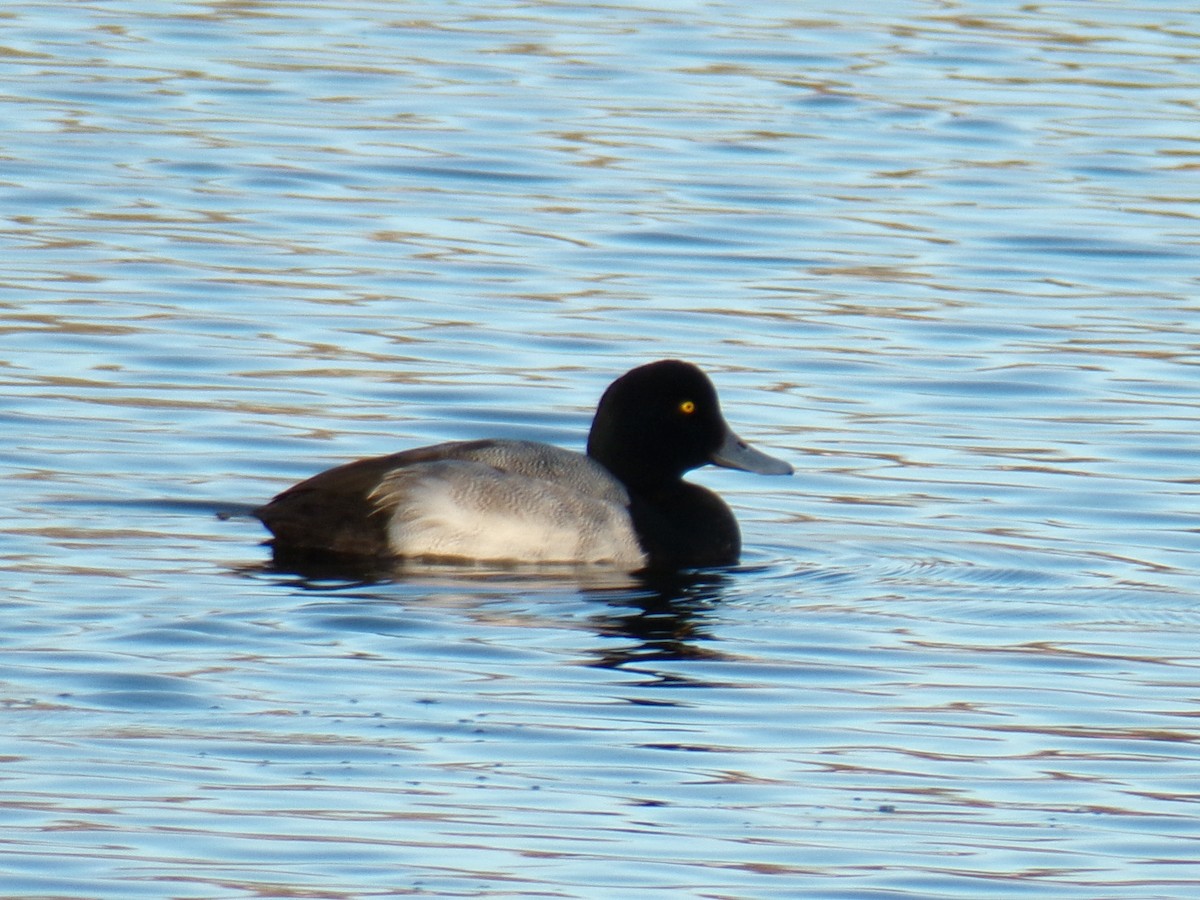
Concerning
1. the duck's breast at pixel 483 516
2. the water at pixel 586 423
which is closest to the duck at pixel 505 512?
the duck's breast at pixel 483 516

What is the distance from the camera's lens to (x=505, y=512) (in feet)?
28.6

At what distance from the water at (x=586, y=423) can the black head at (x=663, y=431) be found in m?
0.31

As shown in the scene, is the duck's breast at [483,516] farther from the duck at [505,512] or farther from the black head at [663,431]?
the black head at [663,431]

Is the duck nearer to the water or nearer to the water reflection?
the water reflection

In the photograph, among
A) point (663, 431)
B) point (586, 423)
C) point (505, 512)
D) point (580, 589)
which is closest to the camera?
point (580, 589)

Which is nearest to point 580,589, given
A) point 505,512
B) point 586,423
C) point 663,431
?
point 505,512

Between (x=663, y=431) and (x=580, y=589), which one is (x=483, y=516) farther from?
(x=663, y=431)

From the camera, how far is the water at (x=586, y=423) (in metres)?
5.93

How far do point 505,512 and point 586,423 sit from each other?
79.2 inches

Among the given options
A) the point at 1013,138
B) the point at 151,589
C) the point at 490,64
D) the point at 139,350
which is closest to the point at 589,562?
the point at 151,589

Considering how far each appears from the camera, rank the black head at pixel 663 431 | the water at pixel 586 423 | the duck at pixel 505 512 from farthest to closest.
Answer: the black head at pixel 663 431 < the duck at pixel 505 512 < the water at pixel 586 423

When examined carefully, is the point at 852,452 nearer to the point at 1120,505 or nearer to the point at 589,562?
the point at 1120,505

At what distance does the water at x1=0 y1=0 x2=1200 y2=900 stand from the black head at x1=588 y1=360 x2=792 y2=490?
31 centimetres

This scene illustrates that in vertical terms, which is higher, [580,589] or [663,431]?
[663,431]
